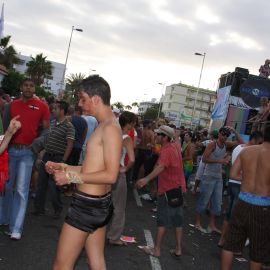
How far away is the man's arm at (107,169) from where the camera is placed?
360 cm

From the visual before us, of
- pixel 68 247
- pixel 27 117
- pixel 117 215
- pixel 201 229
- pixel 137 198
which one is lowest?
pixel 137 198

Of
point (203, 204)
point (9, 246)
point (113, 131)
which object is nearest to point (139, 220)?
point (203, 204)

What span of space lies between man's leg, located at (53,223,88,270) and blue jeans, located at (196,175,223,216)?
516 cm

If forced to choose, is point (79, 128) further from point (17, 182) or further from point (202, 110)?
point (202, 110)

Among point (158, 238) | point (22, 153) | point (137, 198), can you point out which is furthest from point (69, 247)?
point (137, 198)

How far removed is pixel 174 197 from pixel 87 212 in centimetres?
275

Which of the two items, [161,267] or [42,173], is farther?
[42,173]

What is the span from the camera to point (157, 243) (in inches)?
254

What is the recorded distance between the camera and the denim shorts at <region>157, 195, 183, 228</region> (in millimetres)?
6348

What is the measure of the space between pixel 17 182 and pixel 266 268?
3779 millimetres

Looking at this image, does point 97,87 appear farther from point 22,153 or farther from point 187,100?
point 187,100

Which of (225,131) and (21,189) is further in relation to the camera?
(225,131)

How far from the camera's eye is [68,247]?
365 cm

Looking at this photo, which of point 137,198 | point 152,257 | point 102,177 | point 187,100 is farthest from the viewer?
point 187,100
